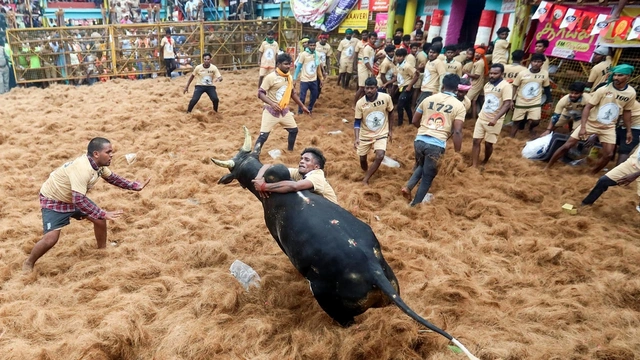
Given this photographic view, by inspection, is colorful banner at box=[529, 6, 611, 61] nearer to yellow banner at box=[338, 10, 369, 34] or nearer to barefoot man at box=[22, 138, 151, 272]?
yellow banner at box=[338, 10, 369, 34]

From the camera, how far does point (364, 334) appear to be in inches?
122

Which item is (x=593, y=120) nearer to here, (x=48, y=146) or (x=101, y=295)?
(x=101, y=295)

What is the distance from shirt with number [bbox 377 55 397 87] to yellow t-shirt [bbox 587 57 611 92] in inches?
149

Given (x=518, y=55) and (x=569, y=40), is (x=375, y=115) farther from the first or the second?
(x=569, y=40)

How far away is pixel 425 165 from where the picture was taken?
559cm

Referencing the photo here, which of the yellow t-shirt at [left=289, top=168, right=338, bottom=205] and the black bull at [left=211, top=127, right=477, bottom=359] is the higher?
the yellow t-shirt at [left=289, top=168, right=338, bottom=205]

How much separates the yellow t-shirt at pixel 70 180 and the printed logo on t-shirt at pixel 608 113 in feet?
22.4

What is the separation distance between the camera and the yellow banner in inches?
533

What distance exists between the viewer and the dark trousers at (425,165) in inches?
217

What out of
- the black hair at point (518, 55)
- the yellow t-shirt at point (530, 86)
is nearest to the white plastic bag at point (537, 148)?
the yellow t-shirt at point (530, 86)

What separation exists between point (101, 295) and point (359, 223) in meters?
2.36

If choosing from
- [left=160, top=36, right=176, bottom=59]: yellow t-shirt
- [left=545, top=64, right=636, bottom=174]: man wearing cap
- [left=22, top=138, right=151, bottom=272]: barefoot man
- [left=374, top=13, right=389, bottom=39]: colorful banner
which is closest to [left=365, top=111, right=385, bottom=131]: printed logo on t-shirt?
[left=545, top=64, right=636, bottom=174]: man wearing cap

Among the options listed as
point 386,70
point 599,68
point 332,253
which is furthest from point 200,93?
point 599,68

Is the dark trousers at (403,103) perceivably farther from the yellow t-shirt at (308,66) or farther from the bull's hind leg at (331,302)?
the bull's hind leg at (331,302)
